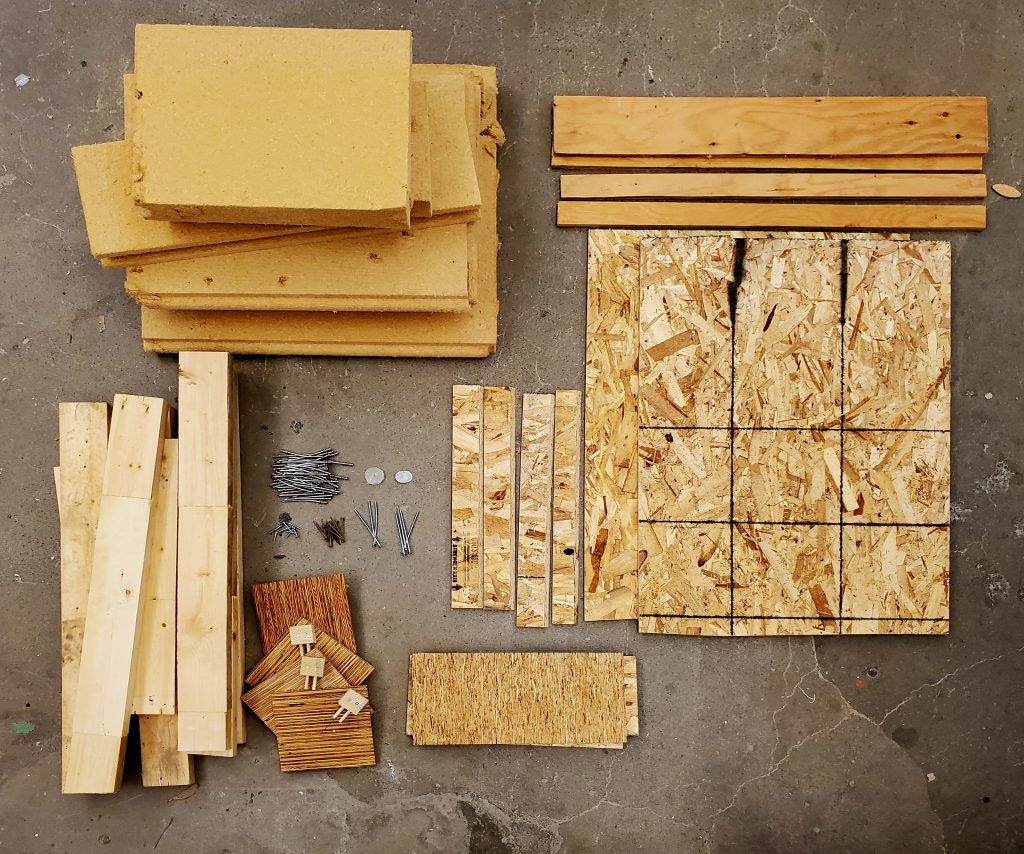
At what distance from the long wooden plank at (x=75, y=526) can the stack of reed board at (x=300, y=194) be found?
52 cm

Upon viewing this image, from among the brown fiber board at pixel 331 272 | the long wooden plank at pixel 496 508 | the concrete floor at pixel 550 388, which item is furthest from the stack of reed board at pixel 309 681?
the brown fiber board at pixel 331 272

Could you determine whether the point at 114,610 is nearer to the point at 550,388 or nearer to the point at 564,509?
the point at 564,509

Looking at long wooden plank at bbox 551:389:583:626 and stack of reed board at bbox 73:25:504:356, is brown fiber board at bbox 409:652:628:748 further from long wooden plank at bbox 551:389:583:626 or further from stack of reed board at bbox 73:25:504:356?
stack of reed board at bbox 73:25:504:356

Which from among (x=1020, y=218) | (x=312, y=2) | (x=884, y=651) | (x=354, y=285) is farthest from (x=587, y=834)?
(x=312, y=2)

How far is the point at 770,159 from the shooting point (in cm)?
328

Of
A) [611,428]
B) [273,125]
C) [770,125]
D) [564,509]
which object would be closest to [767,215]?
[770,125]

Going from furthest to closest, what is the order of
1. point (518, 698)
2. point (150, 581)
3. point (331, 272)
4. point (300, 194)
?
point (518, 698), point (150, 581), point (331, 272), point (300, 194)

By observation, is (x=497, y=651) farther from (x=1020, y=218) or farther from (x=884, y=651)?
(x=1020, y=218)

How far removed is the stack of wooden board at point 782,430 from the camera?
328 centimetres

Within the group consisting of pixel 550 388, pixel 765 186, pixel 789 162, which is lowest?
pixel 550 388

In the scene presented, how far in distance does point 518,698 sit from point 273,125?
2.61 meters

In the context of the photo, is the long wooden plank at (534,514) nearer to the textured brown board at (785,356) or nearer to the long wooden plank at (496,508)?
the long wooden plank at (496,508)

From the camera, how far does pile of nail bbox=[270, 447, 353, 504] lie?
330 centimetres

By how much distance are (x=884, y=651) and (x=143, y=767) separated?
3.46 metres
